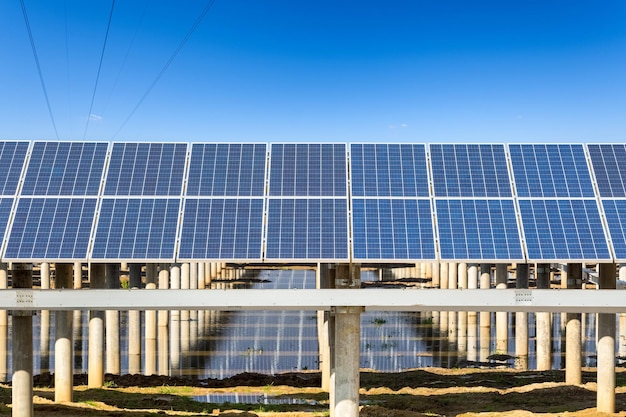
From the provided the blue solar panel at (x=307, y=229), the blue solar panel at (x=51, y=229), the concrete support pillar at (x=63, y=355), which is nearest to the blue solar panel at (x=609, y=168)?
the blue solar panel at (x=307, y=229)

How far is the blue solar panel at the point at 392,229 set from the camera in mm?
17219

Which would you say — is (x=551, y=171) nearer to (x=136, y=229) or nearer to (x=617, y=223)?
(x=617, y=223)

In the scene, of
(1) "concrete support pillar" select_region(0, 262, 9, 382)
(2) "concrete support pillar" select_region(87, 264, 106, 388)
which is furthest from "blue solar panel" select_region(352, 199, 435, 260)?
(1) "concrete support pillar" select_region(0, 262, 9, 382)

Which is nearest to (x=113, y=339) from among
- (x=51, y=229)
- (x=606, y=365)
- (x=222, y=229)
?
(x=51, y=229)

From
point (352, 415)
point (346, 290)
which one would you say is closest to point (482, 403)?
point (352, 415)

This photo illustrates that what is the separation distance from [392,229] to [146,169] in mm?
7469

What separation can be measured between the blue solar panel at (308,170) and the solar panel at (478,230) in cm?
305

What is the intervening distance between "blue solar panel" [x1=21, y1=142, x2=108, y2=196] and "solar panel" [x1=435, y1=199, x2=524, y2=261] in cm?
989

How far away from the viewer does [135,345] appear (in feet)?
133

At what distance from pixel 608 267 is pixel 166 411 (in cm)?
1581

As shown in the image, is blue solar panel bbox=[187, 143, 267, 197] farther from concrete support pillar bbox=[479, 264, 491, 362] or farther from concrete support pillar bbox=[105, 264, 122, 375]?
concrete support pillar bbox=[479, 264, 491, 362]

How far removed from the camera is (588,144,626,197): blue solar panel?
19328mm

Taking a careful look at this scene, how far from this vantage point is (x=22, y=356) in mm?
18781

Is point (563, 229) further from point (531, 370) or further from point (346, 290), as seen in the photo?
point (531, 370)
